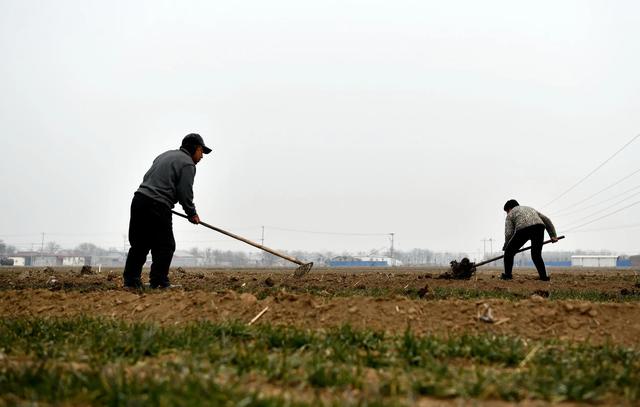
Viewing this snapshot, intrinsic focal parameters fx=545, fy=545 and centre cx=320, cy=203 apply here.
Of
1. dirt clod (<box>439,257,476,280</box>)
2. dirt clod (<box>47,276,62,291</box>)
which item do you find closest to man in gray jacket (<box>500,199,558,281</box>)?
dirt clod (<box>439,257,476,280</box>)

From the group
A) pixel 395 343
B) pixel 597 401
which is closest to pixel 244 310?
pixel 395 343

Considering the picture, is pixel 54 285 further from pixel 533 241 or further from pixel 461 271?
pixel 533 241

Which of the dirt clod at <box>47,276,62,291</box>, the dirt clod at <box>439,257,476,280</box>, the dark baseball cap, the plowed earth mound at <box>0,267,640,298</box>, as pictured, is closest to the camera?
the dirt clod at <box>47,276,62,291</box>

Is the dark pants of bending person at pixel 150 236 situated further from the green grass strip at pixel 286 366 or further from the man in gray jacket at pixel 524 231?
the man in gray jacket at pixel 524 231

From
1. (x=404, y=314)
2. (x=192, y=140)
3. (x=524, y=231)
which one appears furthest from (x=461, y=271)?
(x=404, y=314)

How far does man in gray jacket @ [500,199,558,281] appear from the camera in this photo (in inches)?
455

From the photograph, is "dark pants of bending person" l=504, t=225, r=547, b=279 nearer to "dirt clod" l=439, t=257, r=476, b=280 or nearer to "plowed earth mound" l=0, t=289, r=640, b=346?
"dirt clod" l=439, t=257, r=476, b=280

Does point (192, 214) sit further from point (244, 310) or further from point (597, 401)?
point (597, 401)

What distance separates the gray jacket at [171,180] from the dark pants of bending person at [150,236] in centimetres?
13

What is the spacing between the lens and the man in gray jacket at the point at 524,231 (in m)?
11.6

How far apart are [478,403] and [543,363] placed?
3.49 ft

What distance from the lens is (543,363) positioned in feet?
11.4

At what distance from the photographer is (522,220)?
1171 centimetres

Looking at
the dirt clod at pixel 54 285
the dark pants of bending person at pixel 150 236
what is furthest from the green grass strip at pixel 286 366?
the dirt clod at pixel 54 285
